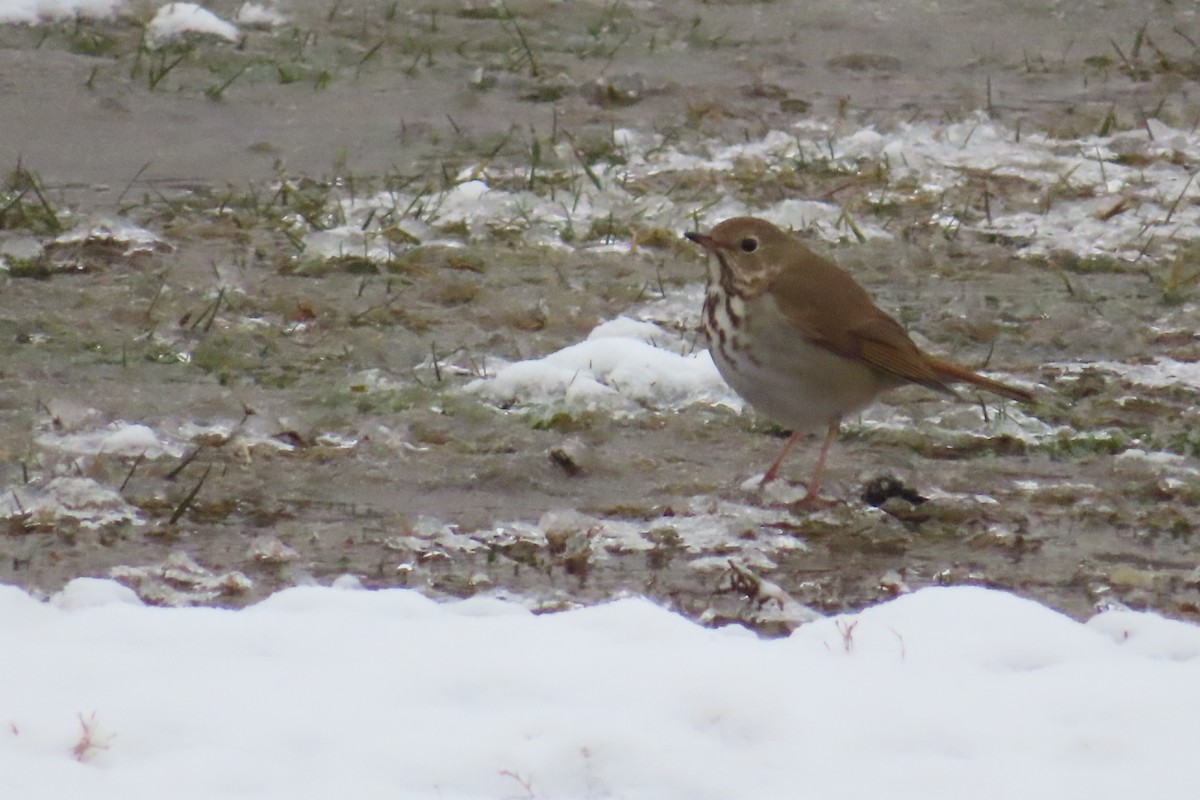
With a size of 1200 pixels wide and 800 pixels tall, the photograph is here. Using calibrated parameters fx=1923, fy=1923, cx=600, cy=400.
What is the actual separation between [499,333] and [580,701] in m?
3.27

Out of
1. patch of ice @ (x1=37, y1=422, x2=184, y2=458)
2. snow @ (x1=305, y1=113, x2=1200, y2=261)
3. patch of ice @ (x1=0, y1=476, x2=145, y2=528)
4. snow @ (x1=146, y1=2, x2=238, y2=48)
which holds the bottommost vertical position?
snow @ (x1=146, y1=2, x2=238, y2=48)

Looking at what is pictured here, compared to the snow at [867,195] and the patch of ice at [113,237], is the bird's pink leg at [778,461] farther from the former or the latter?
the patch of ice at [113,237]

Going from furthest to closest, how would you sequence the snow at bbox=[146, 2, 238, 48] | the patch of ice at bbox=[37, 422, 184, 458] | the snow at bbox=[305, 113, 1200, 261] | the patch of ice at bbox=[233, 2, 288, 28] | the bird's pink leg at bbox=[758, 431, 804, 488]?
the patch of ice at bbox=[233, 2, 288, 28] < the snow at bbox=[146, 2, 238, 48] < the snow at bbox=[305, 113, 1200, 261] < the bird's pink leg at bbox=[758, 431, 804, 488] < the patch of ice at bbox=[37, 422, 184, 458]

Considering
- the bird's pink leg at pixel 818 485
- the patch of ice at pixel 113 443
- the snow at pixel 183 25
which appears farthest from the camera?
the snow at pixel 183 25

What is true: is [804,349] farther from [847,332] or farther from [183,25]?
[183,25]

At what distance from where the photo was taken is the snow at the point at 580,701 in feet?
10.4

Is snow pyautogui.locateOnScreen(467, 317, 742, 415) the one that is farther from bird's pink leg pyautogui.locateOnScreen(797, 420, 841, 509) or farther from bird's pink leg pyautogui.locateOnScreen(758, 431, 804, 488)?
bird's pink leg pyautogui.locateOnScreen(797, 420, 841, 509)

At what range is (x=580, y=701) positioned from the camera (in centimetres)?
347

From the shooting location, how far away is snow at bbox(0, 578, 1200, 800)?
10.4ft

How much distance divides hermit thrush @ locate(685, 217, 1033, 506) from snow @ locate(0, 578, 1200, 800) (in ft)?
5.33

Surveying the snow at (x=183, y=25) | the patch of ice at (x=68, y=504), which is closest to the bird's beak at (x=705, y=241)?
the patch of ice at (x=68, y=504)

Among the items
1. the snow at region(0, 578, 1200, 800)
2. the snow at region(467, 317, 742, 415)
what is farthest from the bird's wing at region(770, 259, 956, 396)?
the snow at region(0, 578, 1200, 800)

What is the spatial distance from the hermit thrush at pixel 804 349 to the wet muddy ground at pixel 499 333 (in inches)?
8.2

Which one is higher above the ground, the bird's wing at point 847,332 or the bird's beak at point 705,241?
the bird's beak at point 705,241
